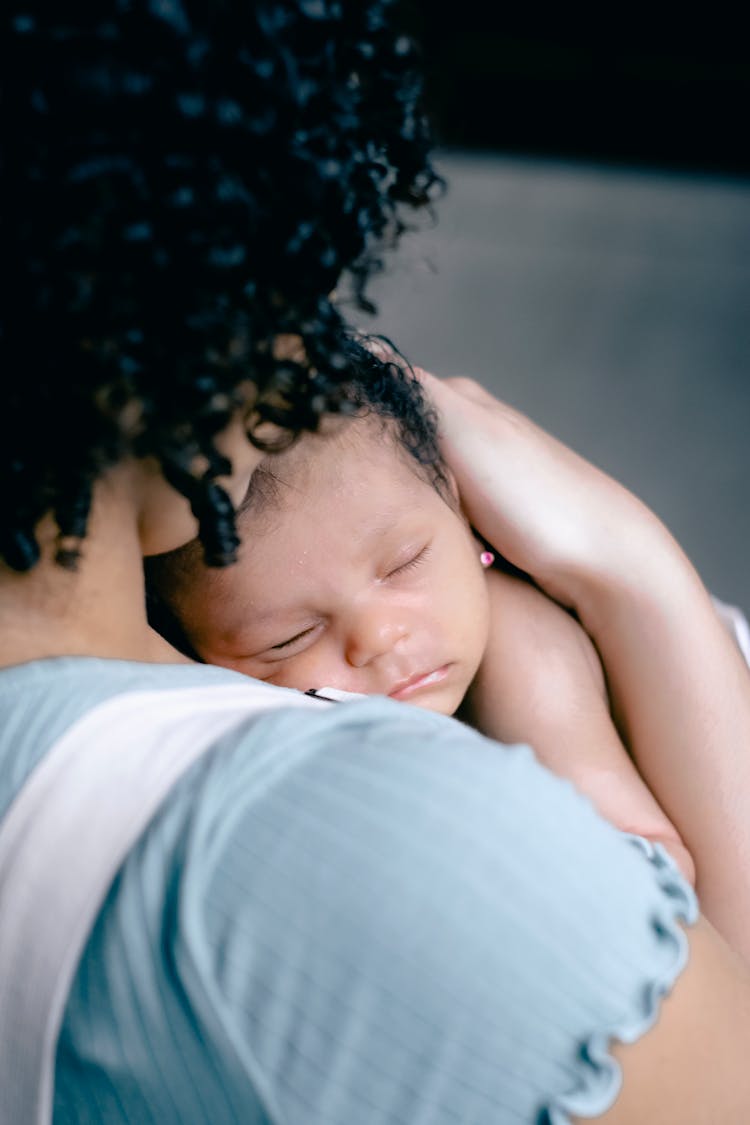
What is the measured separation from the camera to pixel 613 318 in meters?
1.78

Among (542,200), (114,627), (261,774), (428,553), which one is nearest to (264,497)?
(428,553)

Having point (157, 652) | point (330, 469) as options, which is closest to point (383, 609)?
point (330, 469)

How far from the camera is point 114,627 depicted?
53 cm

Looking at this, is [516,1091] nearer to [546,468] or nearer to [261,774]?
[261,774]

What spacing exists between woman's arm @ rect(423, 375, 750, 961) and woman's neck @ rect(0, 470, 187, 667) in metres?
0.39

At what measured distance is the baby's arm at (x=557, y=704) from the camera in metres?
0.79

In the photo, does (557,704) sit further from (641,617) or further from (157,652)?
(157,652)

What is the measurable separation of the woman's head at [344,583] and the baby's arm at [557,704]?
0.04 m

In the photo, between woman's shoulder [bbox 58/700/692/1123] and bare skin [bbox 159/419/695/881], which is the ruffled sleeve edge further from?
bare skin [bbox 159/419/695/881]

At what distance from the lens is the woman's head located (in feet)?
2.53

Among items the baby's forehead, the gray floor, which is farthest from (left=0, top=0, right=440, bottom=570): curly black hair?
the gray floor

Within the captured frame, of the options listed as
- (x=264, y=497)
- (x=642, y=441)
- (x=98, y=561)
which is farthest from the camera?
(x=642, y=441)

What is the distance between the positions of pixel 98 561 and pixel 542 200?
1.66 metres

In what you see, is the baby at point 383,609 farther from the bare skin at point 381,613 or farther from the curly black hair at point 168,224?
the curly black hair at point 168,224
